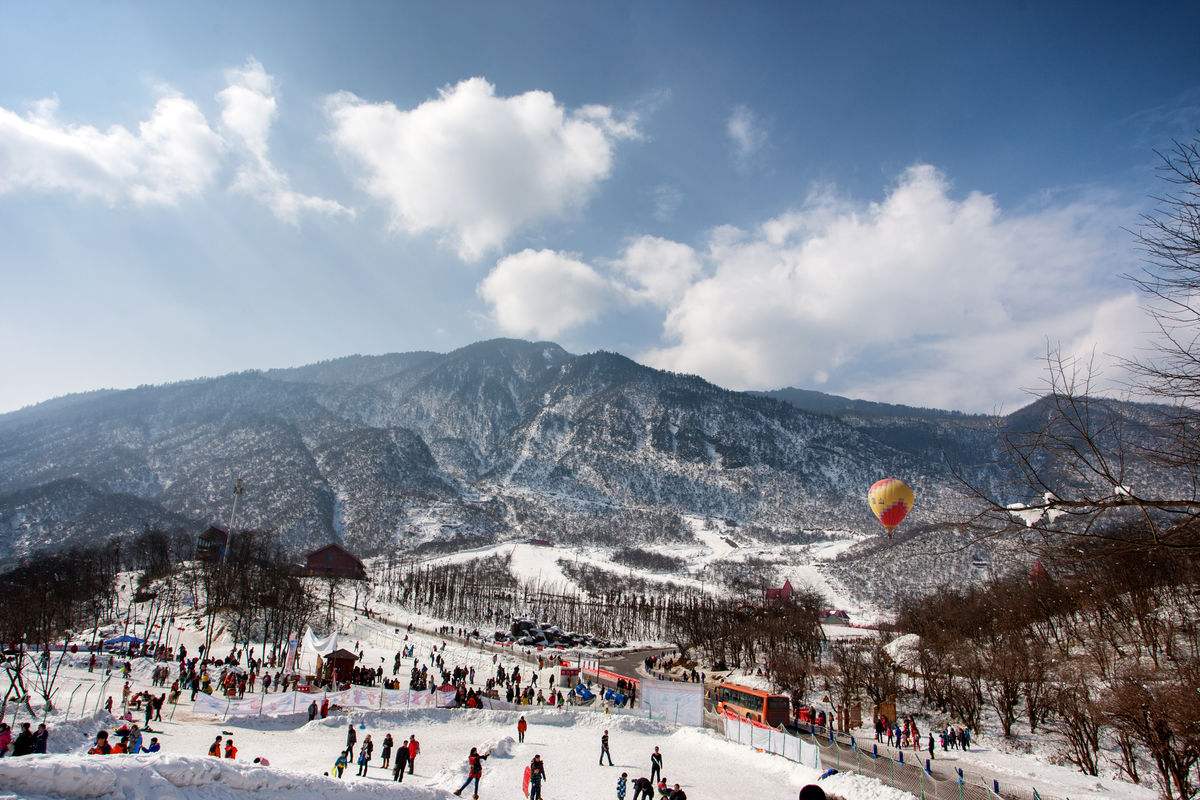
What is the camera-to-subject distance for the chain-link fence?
1881 cm

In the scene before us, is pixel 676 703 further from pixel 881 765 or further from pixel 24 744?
pixel 24 744

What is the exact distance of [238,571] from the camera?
64.2 meters

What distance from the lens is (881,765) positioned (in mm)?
22359

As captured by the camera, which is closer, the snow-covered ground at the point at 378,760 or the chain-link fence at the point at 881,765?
the snow-covered ground at the point at 378,760

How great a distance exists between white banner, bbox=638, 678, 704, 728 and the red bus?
2379 mm

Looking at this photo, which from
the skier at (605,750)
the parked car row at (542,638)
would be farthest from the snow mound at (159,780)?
the parked car row at (542,638)

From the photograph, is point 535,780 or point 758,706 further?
point 758,706

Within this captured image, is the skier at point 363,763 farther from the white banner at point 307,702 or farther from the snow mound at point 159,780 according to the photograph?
the white banner at point 307,702

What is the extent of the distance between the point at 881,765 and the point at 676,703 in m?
9.06

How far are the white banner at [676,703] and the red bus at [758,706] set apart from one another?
2.38 m

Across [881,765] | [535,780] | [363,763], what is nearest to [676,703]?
[881,765]

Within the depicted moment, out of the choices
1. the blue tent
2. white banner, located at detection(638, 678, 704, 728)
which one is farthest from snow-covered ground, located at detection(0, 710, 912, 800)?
the blue tent

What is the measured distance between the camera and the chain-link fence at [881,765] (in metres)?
18.8

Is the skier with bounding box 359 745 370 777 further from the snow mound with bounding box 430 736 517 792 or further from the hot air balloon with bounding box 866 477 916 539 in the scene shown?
the hot air balloon with bounding box 866 477 916 539
